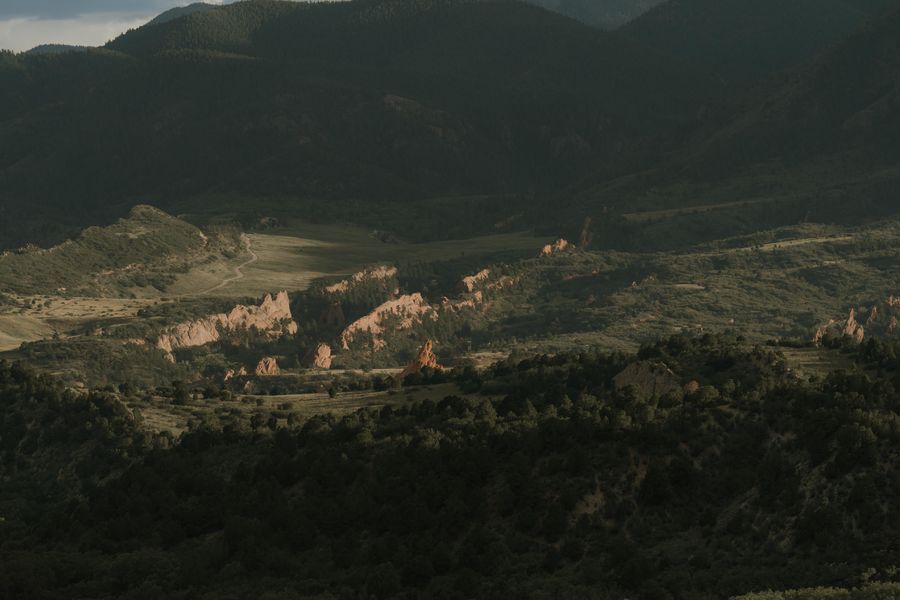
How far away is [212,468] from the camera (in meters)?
107

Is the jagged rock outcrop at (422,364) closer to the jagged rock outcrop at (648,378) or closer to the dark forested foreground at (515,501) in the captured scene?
the jagged rock outcrop at (648,378)

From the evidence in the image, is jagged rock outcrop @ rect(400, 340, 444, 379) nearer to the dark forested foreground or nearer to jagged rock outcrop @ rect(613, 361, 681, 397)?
jagged rock outcrop @ rect(613, 361, 681, 397)

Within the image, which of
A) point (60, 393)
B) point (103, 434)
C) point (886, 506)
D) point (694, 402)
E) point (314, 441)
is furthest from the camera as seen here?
point (60, 393)

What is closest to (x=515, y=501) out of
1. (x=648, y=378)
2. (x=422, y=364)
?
(x=648, y=378)

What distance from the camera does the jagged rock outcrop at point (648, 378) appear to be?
11169cm

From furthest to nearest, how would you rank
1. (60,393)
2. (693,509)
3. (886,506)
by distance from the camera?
(60,393)
(693,509)
(886,506)

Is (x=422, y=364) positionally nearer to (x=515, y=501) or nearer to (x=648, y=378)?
(x=648, y=378)

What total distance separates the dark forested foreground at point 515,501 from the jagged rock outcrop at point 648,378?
0.64 feet

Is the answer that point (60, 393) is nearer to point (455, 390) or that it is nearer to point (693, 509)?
point (455, 390)

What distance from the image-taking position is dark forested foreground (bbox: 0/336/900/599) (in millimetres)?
75062

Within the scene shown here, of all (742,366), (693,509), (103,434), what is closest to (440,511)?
(693,509)

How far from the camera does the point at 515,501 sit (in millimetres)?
85875

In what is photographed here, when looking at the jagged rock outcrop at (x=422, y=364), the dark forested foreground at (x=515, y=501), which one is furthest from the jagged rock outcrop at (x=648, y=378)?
the jagged rock outcrop at (x=422, y=364)

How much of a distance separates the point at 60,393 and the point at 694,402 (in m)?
58.1
